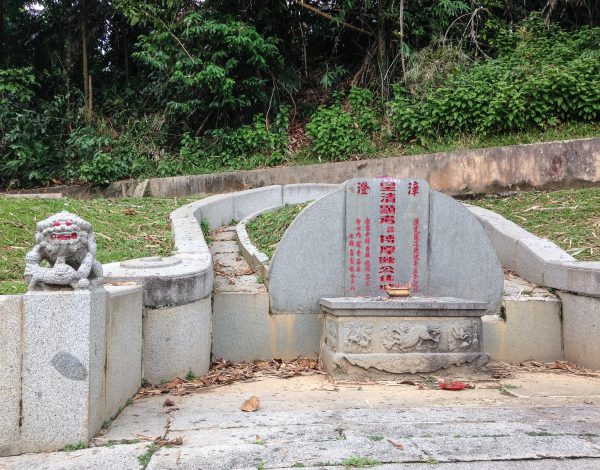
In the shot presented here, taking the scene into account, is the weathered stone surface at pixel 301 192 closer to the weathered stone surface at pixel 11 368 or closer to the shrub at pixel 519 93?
the shrub at pixel 519 93

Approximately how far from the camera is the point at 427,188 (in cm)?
574

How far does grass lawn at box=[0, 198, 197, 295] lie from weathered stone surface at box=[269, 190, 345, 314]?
1454 millimetres

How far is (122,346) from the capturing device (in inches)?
149

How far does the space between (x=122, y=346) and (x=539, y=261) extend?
15.0ft

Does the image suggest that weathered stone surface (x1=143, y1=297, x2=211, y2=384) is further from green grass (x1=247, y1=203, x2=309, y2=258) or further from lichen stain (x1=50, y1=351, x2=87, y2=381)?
green grass (x1=247, y1=203, x2=309, y2=258)

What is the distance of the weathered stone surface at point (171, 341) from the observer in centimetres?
439

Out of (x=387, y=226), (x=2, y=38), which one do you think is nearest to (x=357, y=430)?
(x=387, y=226)

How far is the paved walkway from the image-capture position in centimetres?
277

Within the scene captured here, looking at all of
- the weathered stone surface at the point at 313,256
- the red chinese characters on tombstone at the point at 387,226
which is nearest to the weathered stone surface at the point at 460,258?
the red chinese characters on tombstone at the point at 387,226

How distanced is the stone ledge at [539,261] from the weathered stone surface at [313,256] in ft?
7.51

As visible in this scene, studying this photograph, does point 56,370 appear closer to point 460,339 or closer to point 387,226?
point 460,339

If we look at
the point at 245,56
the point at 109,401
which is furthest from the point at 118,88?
the point at 109,401

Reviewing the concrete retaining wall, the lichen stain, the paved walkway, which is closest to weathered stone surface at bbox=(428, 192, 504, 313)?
the paved walkway

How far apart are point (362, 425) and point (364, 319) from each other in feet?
5.17
